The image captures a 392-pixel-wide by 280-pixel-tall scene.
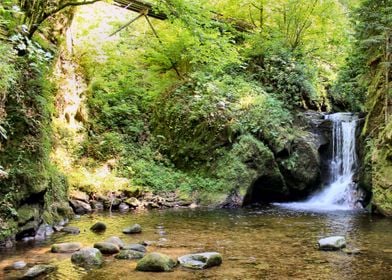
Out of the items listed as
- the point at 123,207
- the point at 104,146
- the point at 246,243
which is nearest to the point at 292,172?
the point at 123,207

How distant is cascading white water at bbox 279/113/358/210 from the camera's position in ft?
41.0

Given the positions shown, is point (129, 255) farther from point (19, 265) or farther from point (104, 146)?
point (104, 146)

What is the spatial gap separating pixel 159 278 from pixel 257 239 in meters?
2.71

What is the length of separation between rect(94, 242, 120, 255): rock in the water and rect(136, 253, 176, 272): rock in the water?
0.88 metres

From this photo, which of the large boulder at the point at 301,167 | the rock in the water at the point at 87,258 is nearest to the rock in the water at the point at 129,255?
the rock in the water at the point at 87,258

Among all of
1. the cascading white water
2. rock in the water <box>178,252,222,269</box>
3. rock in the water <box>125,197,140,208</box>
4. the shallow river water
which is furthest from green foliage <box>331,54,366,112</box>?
rock in the water <box>178,252,222,269</box>

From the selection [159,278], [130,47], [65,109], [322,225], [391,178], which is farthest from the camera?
[130,47]

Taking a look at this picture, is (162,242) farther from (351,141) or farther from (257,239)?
(351,141)

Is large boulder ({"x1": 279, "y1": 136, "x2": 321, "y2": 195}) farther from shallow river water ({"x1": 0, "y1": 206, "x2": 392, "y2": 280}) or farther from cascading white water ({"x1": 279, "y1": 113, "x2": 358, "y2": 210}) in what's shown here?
shallow river water ({"x1": 0, "y1": 206, "x2": 392, "y2": 280})

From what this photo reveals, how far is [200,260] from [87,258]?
5.05ft

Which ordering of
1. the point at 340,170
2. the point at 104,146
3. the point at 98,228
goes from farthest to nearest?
the point at 340,170
the point at 104,146
the point at 98,228

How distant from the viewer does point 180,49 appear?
540 inches

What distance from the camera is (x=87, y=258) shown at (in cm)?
588

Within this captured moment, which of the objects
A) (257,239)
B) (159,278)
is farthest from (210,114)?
(159,278)
